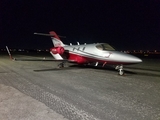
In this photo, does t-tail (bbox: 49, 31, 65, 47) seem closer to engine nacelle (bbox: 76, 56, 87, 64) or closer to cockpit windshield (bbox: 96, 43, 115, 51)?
engine nacelle (bbox: 76, 56, 87, 64)

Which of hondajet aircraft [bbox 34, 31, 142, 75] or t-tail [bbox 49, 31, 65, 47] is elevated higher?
t-tail [bbox 49, 31, 65, 47]

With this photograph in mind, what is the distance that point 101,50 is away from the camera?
12641 millimetres

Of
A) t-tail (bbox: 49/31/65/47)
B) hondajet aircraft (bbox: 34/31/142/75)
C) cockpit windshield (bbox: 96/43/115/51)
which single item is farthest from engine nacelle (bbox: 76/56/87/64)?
t-tail (bbox: 49/31/65/47)

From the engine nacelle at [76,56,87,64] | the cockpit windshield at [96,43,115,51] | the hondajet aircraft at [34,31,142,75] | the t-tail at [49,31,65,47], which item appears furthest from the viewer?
the t-tail at [49,31,65,47]

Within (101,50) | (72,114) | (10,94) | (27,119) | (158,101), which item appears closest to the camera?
(27,119)

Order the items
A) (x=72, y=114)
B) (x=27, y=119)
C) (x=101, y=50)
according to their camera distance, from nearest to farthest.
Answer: (x=27, y=119) < (x=72, y=114) < (x=101, y=50)

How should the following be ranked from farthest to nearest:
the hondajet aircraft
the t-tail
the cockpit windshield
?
the t-tail < the cockpit windshield < the hondajet aircraft

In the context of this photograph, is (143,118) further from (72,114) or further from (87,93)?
(87,93)

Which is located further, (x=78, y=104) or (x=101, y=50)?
(x=101, y=50)

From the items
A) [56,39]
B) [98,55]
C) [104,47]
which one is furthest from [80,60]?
[56,39]

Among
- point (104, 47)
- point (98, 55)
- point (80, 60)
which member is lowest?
point (80, 60)

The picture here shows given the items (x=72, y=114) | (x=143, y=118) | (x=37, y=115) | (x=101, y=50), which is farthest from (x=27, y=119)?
(x=101, y=50)

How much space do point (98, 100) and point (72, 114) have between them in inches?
57.7

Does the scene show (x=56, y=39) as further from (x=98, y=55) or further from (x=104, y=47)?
(x=104, y=47)
